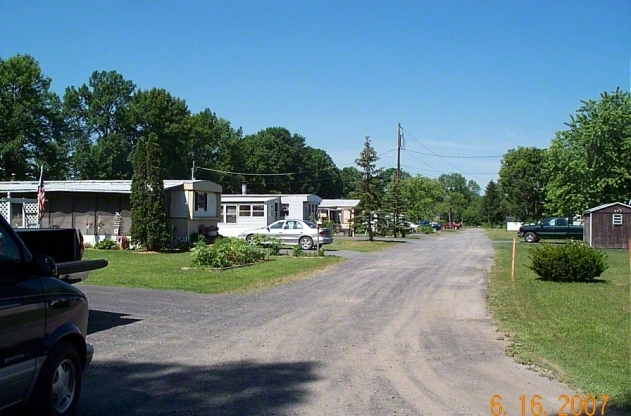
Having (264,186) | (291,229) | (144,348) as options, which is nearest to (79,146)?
(264,186)

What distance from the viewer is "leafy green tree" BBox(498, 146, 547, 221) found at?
260ft

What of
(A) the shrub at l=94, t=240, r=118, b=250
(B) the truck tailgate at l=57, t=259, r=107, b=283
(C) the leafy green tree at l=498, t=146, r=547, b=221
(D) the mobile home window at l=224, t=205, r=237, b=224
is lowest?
(A) the shrub at l=94, t=240, r=118, b=250

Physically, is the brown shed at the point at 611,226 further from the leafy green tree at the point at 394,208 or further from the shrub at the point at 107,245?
the shrub at the point at 107,245

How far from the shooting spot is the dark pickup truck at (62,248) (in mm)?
9250

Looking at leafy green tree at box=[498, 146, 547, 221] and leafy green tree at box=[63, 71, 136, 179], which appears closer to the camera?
leafy green tree at box=[63, 71, 136, 179]

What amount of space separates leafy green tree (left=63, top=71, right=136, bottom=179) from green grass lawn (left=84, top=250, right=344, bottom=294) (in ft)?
118

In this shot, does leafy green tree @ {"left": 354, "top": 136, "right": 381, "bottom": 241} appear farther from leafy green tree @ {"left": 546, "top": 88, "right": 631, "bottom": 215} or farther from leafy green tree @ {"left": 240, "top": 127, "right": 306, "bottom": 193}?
leafy green tree @ {"left": 240, "top": 127, "right": 306, "bottom": 193}

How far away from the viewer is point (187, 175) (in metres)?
65.6

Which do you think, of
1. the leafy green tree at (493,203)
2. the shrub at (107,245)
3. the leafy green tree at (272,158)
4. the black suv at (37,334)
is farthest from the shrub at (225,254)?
the leafy green tree at (493,203)

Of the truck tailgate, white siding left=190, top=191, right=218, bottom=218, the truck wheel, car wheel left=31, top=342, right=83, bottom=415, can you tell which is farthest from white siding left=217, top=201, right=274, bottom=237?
car wheel left=31, top=342, right=83, bottom=415

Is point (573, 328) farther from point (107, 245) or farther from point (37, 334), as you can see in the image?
point (107, 245)

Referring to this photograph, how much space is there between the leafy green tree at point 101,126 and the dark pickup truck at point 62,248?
2003 inches

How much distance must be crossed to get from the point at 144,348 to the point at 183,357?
32.6 inches

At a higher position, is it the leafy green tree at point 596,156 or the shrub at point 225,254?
the leafy green tree at point 596,156
